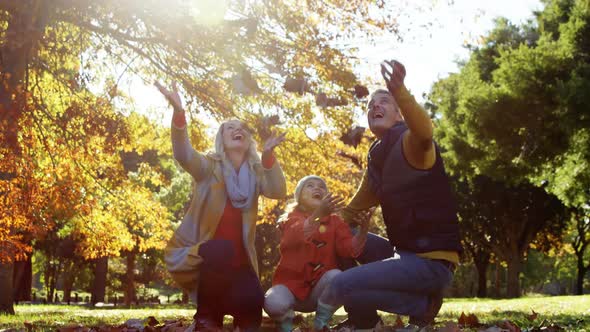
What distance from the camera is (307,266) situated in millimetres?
5656

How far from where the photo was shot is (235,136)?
574 centimetres

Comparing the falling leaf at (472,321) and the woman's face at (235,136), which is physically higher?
the woman's face at (235,136)

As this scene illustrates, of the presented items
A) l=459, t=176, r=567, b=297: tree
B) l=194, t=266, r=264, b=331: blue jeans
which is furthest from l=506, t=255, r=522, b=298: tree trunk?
l=194, t=266, r=264, b=331: blue jeans

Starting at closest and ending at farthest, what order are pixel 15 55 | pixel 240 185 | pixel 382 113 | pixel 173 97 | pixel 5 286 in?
pixel 382 113 < pixel 173 97 < pixel 240 185 < pixel 15 55 < pixel 5 286

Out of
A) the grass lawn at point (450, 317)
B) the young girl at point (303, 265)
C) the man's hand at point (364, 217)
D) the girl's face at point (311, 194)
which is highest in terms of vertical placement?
the girl's face at point (311, 194)

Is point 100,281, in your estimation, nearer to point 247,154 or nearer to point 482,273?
point 482,273

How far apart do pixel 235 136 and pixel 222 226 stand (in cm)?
82

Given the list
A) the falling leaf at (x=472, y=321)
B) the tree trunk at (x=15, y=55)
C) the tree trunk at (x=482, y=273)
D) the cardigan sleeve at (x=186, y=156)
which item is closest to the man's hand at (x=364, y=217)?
the cardigan sleeve at (x=186, y=156)

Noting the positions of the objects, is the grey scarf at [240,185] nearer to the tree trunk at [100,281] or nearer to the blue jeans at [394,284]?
the blue jeans at [394,284]

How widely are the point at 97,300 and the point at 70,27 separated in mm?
20293

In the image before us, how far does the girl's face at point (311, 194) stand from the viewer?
5.99 metres

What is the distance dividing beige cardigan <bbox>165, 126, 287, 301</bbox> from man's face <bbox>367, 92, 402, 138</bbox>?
4.79 ft

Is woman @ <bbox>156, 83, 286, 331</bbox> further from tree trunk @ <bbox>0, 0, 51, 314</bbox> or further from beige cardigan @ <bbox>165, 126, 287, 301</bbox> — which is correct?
tree trunk @ <bbox>0, 0, 51, 314</bbox>

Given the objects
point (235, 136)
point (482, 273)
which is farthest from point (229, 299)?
point (482, 273)
